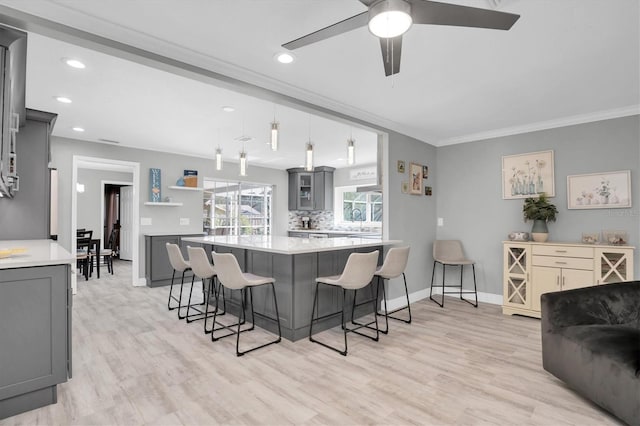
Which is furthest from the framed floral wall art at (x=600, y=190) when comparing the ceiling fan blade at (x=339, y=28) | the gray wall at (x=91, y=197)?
the gray wall at (x=91, y=197)

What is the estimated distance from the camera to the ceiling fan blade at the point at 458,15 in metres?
1.50

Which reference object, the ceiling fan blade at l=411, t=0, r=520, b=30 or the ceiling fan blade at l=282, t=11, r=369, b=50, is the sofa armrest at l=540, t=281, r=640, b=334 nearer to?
the ceiling fan blade at l=411, t=0, r=520, b=30

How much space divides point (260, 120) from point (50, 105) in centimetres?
230

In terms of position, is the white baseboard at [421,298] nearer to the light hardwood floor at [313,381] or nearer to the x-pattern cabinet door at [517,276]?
the x-pattern cabinet door at [517,276]

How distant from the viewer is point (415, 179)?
477cm

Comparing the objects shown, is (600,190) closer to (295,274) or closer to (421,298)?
(421,298)

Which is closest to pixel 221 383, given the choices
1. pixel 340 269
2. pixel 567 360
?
pixel 340 269

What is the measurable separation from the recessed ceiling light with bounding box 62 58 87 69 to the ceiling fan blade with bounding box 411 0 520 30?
2655mm

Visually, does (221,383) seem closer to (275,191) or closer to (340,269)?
(340,269)

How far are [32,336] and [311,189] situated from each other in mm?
6311

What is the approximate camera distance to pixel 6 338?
6.26 ft

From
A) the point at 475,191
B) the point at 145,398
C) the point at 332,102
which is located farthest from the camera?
the point at 475,191

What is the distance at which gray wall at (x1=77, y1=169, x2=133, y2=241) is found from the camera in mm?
8531

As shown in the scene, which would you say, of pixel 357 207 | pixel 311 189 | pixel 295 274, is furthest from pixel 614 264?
pixel 311 189
